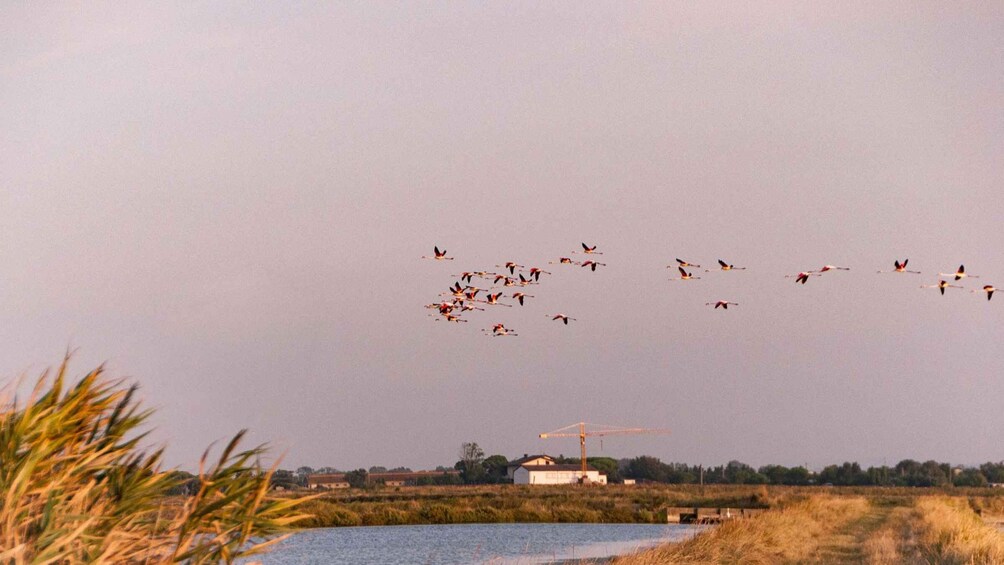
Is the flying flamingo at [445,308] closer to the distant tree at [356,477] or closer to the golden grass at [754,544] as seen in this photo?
the golden grass at [754,544]

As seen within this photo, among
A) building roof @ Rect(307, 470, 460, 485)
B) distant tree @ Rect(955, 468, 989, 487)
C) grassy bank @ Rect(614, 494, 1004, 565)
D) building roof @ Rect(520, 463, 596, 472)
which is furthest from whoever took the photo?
building roof @ Rect(307, 470, 460, 485)

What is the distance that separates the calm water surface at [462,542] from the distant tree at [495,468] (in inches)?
3057

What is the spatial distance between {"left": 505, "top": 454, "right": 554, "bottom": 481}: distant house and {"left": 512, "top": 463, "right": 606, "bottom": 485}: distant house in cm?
223

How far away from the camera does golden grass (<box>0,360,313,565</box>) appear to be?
290 inches

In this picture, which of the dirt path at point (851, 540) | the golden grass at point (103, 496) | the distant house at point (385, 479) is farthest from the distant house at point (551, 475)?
the golden grass at point (103, 496)

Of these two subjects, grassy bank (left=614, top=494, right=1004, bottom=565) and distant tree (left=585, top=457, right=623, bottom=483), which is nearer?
grassy bank (left=614, top=494, right=1004, bottom=565)

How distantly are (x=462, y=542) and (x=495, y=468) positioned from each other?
9647 centimetres

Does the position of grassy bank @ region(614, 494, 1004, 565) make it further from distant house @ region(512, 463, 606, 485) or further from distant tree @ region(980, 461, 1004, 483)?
distant tree @ region(980, 461, 1004, 483)

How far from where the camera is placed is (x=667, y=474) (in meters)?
150

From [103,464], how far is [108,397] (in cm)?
54

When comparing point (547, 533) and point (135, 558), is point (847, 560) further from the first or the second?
point (547, 533)

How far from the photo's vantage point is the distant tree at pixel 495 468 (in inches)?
5354

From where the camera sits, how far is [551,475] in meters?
124

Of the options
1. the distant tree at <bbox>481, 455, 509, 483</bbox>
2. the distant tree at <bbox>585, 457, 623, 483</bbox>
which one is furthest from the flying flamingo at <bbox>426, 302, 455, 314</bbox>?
the distant tree at <bbox>585, 457, 623, 483</bbox>
